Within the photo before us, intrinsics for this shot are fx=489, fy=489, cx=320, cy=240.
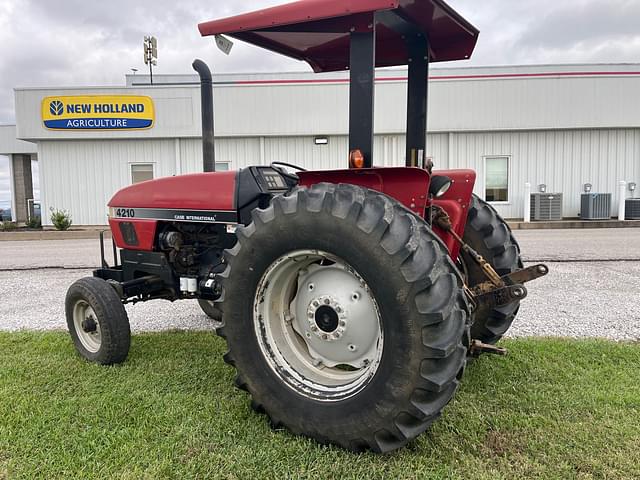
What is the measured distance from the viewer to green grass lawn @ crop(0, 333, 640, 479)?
215 centimetres

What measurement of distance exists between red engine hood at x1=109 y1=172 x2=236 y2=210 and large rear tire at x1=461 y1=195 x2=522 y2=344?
1.61 m

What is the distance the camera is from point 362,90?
245cm

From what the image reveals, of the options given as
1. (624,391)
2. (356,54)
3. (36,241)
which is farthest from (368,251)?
(36,241)

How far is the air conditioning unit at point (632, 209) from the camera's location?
1406 cm

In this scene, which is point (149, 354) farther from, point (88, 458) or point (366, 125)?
point (366, 125)

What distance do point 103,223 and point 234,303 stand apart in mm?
13969

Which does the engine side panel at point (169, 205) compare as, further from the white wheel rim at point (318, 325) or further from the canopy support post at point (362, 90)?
the canopy support post at point (362, 90)

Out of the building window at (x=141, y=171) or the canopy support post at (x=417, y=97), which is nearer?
the canopy support post at (x=417, y=97)

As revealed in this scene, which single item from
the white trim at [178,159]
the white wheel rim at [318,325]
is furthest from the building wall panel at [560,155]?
the white wheel rim at [318,325]

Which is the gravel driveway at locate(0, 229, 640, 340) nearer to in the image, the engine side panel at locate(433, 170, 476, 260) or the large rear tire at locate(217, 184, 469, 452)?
the engine side panel at locate(433, 170, 476, 260)

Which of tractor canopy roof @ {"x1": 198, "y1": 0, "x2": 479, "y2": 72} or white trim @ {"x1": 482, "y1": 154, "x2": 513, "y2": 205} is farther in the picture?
white trim @ {"x1": 482, "y1": 154, "x2": 513, "y2": 205}

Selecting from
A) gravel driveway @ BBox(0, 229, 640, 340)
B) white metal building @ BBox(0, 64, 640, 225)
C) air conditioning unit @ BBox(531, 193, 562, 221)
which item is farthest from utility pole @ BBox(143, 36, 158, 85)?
air conditioning unit @ BBox(531, 193, 562, 221)

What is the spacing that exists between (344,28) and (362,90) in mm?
344

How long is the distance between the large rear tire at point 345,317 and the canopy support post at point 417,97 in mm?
1241
